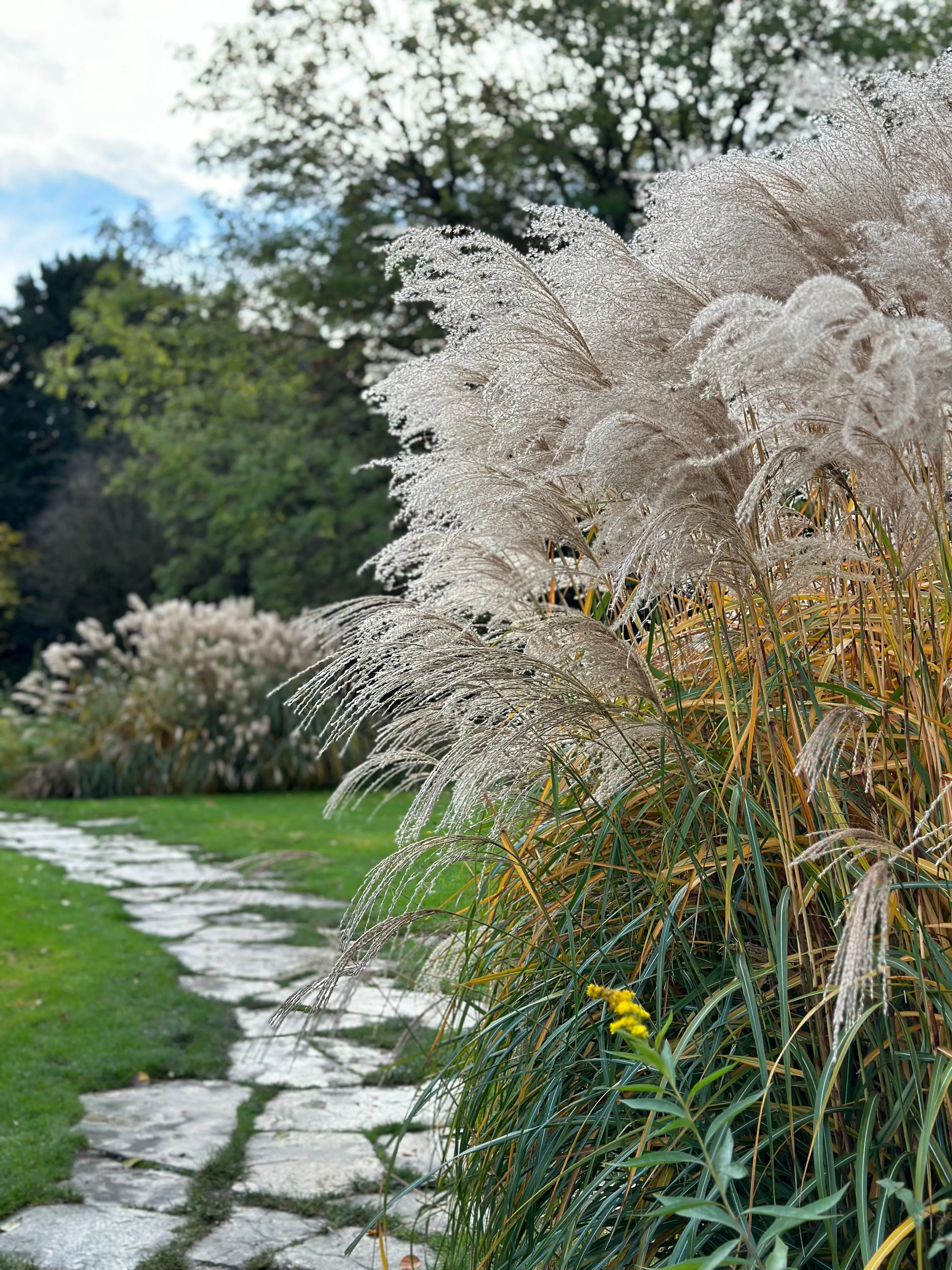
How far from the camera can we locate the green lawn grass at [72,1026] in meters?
3.21

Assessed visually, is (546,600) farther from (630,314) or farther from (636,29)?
(636,29)

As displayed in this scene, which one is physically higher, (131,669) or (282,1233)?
(131,669)

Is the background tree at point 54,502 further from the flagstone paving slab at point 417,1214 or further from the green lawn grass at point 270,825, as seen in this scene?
the flagstone paving slab at point 417,1214

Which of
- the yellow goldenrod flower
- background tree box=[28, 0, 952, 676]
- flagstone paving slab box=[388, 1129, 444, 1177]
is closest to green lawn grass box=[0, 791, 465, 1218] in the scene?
flagstone paving slab box=[388, 1129, 444, 1177]

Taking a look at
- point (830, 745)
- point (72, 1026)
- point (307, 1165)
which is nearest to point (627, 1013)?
point (830, 745)

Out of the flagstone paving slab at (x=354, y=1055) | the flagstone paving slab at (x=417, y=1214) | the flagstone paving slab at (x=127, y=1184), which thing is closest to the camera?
the flagstone paving slab at (x=417, y=1214)

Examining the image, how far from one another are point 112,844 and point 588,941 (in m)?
6.91

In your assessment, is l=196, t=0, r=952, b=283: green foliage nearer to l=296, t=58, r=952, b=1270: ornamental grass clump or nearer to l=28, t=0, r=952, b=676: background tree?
l=28, t=0, r=952, b=676: background tree

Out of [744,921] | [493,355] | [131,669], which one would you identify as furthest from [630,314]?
[131,669]

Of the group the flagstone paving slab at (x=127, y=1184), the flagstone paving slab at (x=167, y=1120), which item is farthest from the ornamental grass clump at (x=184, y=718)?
the flagstone paving slab at (x=127, y=1184)

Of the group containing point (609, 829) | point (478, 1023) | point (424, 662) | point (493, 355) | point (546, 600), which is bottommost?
point (478, 1023)

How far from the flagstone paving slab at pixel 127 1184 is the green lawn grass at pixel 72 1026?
62mm

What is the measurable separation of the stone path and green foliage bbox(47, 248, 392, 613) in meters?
8.09

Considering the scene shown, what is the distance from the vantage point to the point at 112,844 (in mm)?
8266
